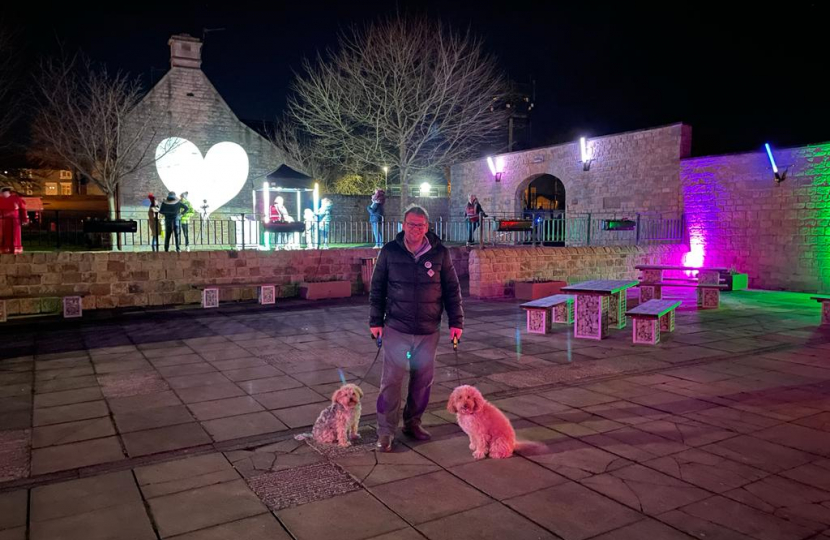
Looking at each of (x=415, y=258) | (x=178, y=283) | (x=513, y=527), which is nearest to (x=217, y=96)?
(x=178, y=283)

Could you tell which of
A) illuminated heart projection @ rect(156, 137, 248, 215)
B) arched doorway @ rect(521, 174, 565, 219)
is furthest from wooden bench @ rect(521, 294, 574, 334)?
arched doorway @ rect(521, 174, 565, 219)

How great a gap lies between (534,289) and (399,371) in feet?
28.9

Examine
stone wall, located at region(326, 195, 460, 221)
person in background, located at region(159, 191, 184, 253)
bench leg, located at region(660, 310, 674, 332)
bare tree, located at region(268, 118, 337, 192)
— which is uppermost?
bare tree, located at region(268, 118, 337, 192)

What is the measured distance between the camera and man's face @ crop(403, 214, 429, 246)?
14.0 feet

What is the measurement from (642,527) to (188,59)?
25.8 metres

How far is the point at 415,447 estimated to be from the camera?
430 centimetres

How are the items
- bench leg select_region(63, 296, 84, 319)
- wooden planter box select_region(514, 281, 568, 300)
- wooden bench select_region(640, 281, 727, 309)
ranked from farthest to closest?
1. wooden planter box select_region(514, 281, 568, 300)
2. wooden bench select_region(640, 281, 727, 309)
3. bench leg select_region(63, 296, 84, 319)

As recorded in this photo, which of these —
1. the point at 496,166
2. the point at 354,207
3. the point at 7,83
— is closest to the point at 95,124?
the point at 7,83

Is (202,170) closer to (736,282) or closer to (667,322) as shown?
(736,282)

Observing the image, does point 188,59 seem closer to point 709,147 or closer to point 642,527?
point 709,147

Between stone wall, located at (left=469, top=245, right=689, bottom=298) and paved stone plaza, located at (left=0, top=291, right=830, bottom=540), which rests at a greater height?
stone wall, located at (left=469, top=245, right=689, bottom=298)

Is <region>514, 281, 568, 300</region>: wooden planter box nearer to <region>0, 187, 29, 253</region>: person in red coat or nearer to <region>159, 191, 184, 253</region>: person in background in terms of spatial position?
<region>159, 191, 184, 253</region>: person in background

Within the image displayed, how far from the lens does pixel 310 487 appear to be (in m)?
3.63

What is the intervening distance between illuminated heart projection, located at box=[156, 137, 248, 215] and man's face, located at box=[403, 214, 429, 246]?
2128cm
